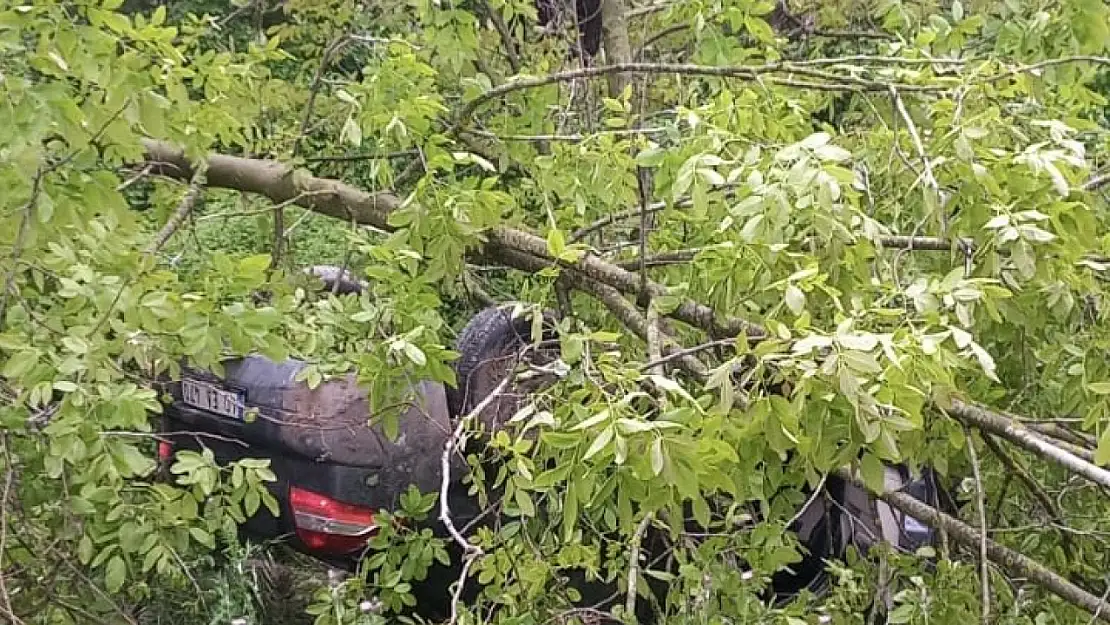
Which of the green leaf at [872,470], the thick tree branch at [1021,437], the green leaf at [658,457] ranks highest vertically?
the green leaf at [658,457]

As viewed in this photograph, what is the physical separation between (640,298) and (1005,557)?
0.95m

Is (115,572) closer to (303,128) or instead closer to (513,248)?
(513,248)

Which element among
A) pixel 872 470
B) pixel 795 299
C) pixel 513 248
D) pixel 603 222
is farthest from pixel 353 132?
pixel 872 470

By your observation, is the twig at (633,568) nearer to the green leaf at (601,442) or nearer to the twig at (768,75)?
the green leaf at (601,442)

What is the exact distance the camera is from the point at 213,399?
3375 millimetres

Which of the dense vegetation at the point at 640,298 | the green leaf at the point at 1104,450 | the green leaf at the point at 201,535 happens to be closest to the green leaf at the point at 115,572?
the dense vegetation at the point at 640,298

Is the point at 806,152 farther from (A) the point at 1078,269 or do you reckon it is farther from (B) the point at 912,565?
(B) the point at 912,565

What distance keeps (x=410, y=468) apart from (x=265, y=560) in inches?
35.6

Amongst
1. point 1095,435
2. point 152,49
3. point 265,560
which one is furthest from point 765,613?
point 265,560

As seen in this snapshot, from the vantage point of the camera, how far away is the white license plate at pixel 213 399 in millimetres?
3326

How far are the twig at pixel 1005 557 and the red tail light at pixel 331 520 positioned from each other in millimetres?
1554

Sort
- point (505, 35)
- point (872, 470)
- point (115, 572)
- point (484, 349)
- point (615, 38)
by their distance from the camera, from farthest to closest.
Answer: point (505, 35), point (615, 38), point (484, 349), point (115, 572), point (872, 470)

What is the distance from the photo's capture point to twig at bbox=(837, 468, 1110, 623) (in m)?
2.04

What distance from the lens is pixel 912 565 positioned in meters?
2.60
